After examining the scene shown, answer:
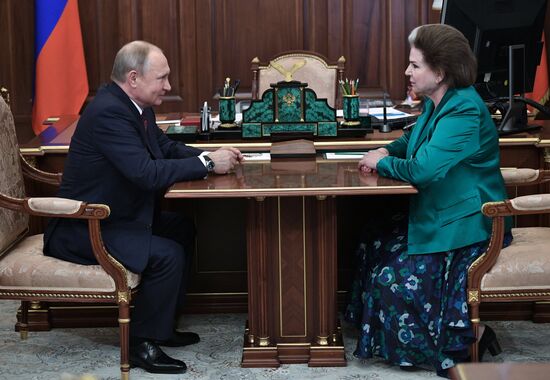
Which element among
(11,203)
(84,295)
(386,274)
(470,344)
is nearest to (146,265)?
(84,295)

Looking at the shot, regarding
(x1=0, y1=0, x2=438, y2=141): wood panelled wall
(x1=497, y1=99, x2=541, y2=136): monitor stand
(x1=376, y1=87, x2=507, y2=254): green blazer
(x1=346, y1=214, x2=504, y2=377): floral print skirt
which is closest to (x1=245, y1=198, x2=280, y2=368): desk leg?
(x1=346, y1=214, x2=504, y2=377): floral print skirt

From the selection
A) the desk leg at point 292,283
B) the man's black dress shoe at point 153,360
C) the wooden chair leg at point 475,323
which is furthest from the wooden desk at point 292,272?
the wooden chair leg at point 475,323

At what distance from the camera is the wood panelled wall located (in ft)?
22.9

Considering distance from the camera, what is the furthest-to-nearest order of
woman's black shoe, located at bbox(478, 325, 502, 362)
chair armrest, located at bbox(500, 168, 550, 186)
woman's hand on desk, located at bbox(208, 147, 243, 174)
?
1. chair armrest, located at bbox(500, 168, 550, 186)
2. woman's black shoe, located at bbox(478, 325, 502, 362)
3. woman's hand on desk, located at bbox(208, 147, 243, 174)

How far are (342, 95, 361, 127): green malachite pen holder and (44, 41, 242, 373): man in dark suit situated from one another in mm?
750

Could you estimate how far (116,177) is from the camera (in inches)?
159

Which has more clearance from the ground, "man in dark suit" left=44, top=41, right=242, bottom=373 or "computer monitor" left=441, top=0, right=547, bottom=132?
"computer monitor" left=441, top=0, right=547, bottom=132

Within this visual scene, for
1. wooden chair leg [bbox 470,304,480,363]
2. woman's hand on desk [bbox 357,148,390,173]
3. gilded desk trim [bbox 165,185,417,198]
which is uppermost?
woman's hand on desk [bbox 357,148,390,173]

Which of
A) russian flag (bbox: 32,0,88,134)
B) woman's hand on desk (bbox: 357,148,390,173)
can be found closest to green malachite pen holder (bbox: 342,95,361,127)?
woman's hand on desk (bbox: 357,148,390,173)

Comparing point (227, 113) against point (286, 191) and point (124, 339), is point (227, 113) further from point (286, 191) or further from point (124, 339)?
point (124, 339)

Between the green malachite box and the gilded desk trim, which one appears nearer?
the gilded desk trim

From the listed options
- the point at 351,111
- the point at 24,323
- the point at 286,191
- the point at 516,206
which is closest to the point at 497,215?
the point at 516,206

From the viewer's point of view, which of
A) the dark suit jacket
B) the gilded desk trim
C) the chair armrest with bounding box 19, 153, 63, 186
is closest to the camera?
the gilded desk trim

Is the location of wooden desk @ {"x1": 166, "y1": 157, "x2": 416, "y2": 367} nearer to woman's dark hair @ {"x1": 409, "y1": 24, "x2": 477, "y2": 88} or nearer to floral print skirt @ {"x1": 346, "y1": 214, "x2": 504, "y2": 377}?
floral print skirt @ {"x1": 346, "y1": 214, "x2": 504, "y2": 377}
